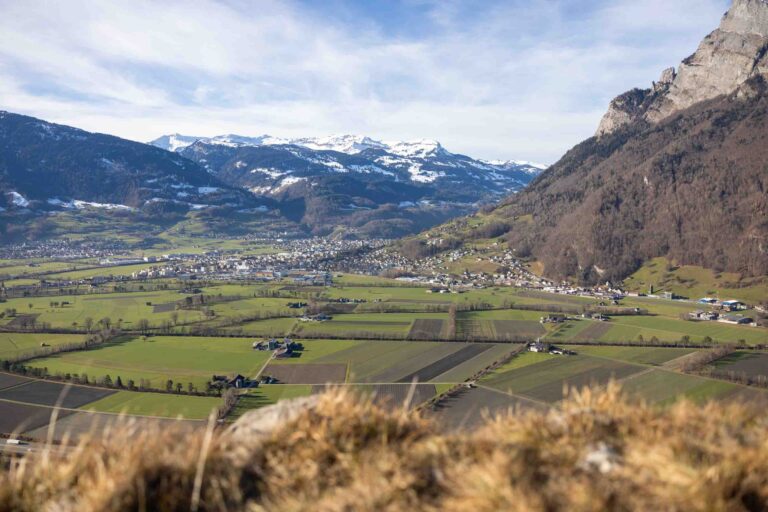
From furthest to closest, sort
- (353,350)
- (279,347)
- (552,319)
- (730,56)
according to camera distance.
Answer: (730,56)
(552,319)
(353,350)
(279,347)

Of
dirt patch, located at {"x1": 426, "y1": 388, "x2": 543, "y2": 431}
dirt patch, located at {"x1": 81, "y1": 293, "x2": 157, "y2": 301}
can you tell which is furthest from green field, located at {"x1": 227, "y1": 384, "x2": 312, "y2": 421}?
dirt patch, located at {"x1": 81, "y1": 293, "x2": 157, "y2": 301}

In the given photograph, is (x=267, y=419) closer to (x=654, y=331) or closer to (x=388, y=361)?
(x=388, y=361)

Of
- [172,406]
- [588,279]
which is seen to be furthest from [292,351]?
[588,279]

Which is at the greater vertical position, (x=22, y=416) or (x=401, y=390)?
(x=401, y=390)

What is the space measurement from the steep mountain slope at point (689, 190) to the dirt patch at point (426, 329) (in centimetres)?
6330

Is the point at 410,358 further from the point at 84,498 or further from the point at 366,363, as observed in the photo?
the point at 84,498

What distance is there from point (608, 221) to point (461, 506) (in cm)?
15405

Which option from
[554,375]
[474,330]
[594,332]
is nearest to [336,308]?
[474,330]

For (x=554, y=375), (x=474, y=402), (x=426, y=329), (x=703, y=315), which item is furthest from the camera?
(x=703, y=315)

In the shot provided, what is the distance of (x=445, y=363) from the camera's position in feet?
195

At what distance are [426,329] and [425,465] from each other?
70619 mm

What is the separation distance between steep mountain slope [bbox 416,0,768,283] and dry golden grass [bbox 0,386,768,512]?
120431 millimetres

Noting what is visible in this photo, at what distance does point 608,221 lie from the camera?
145m

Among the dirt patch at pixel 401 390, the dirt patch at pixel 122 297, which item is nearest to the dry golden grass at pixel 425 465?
the dirt patch at pixel 401 390
